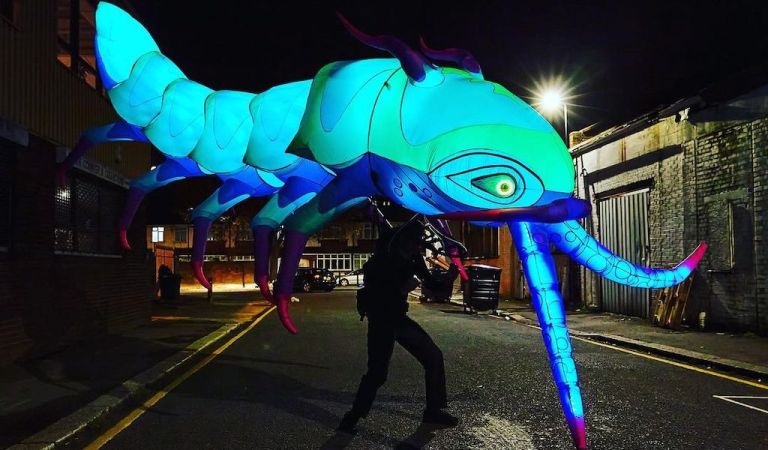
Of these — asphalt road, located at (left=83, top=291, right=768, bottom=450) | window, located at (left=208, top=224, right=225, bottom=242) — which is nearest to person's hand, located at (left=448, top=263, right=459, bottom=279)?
asphalt road, located at (left=83, top=291, right=768, bottom=450)

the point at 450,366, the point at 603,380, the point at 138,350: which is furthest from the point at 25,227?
the point at 603,380

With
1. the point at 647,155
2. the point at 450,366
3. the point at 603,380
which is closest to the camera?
Answer: the point at 603,380

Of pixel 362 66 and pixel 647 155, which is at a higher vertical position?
pixel 647 155

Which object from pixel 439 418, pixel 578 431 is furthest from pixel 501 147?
pixel 439 418

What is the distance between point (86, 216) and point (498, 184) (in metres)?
10.5

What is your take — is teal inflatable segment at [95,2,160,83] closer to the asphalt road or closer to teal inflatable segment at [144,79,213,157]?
teal inflatable segment at [144,79,213,157]

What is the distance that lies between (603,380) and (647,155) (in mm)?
10108

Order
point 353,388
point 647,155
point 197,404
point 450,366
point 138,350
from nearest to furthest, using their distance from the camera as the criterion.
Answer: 1. point 197,404
2. point 353,388
3. point 450,366
4. point 138,350
5. point 647,155

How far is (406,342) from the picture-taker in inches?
229

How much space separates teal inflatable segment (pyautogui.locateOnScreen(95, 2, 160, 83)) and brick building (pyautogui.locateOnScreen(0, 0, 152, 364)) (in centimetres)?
400

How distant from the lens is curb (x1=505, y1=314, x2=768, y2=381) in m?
9.14

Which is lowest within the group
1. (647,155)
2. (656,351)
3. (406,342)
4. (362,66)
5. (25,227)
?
(656,351)

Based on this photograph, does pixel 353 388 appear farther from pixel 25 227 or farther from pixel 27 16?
pixel 27 16

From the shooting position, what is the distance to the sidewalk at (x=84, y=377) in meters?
5.96
